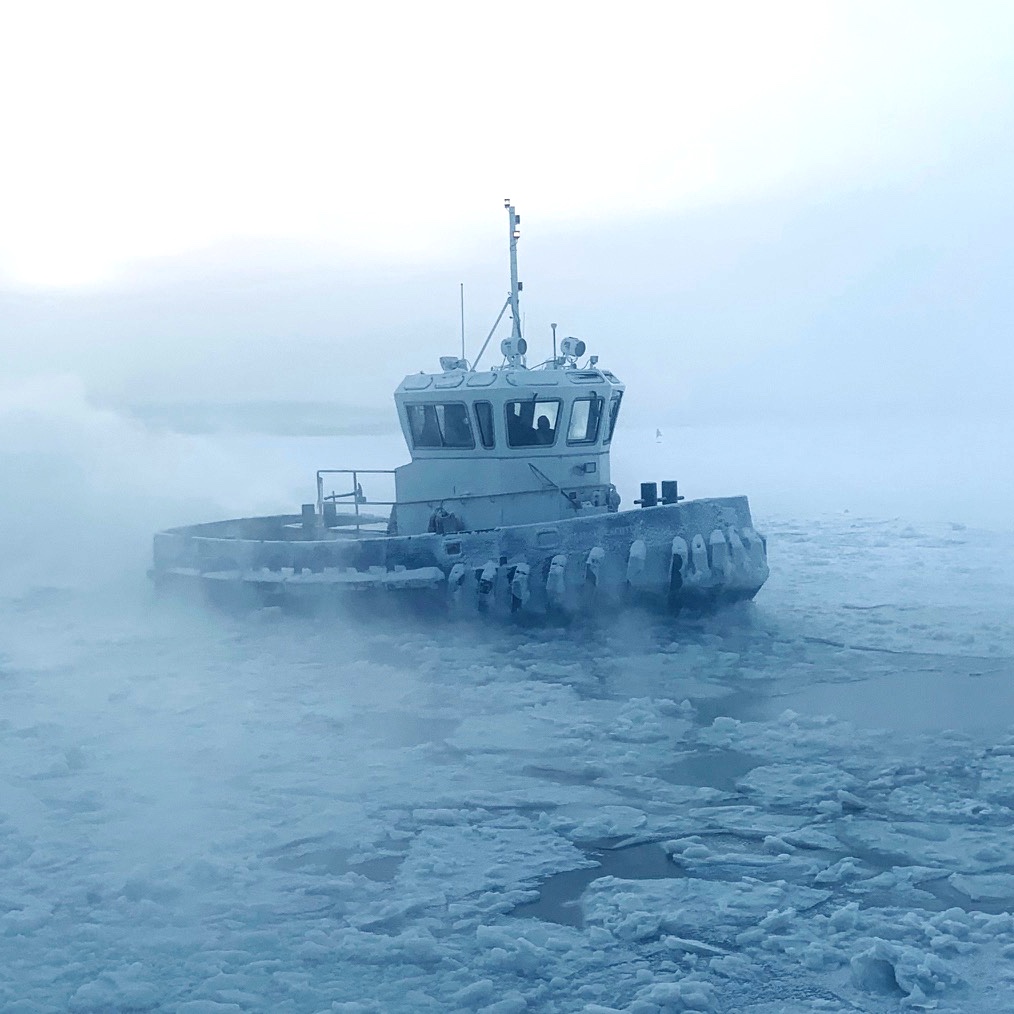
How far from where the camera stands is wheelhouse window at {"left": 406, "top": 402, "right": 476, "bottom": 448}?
1505 cm

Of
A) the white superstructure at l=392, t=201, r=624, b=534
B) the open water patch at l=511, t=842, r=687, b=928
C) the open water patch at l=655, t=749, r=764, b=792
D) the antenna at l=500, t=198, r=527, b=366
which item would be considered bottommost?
the open water patch at l=511, t=842, r=687, b=928

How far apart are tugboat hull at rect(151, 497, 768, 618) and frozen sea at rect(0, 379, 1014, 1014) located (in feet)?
1.48

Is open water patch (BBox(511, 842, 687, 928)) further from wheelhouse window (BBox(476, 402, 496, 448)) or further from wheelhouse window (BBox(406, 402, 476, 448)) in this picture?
wheelhouse window (BBox(406, 402, 476, 448))

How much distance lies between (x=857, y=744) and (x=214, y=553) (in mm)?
9848

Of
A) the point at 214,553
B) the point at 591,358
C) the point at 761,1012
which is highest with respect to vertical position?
the point at 591,358

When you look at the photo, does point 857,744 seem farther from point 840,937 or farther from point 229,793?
point 229,793

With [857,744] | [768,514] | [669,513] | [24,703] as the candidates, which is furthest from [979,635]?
[768,514]

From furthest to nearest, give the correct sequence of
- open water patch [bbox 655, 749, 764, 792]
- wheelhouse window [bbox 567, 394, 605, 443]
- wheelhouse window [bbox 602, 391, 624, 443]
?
1. wheelhouse window [bbox 602, 391, 624, 443]
2. wheelhouse window [bbox 567, 394, 605, 443]
3. open water patch [bbox 655, 749, 764, 792]

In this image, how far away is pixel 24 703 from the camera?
36.2ft

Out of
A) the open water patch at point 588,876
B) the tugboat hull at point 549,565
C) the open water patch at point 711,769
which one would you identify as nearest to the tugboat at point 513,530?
the tugboat hull at point 549,565

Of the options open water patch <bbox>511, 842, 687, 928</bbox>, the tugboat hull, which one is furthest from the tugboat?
open water patch <bbox>511, 842, 687, 928</bbox>

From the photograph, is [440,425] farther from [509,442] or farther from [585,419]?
[585,419]

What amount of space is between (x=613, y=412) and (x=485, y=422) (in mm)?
2151

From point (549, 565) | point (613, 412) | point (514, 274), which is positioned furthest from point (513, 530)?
point (514, 274)
